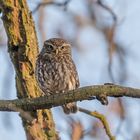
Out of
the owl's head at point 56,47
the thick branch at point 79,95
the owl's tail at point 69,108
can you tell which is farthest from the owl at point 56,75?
the thick branch at point 79,95

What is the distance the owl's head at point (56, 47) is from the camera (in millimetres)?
6242

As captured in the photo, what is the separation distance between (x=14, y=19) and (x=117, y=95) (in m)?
1.63

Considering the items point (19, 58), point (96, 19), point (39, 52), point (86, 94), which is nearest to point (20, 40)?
point (19, 58)

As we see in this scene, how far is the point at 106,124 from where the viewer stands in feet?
14.1

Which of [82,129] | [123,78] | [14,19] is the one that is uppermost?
[14,19]

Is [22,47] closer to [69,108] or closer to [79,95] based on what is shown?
[69,108]

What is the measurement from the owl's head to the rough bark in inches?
23.8

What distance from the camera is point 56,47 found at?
633 centimetres

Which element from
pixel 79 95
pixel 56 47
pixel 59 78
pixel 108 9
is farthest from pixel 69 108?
pixel 79 95

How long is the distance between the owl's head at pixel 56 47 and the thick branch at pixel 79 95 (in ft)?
6.12

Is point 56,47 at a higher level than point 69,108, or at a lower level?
higher

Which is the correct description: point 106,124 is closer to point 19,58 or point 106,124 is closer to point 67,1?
point 19,58

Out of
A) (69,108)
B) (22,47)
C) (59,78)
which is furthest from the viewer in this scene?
(59,78)

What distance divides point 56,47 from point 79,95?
213 cm
